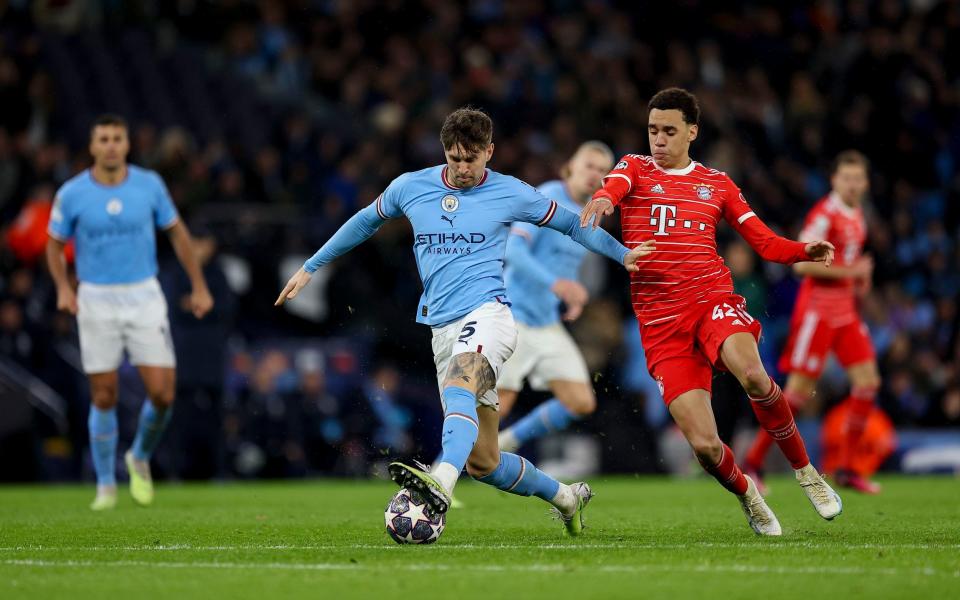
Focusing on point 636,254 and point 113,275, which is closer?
point 636,254

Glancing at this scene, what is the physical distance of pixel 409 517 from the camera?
7.35m

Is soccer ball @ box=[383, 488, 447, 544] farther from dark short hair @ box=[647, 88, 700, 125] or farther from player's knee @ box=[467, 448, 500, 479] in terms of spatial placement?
dark short hair @ box=[647, 88, 700, 125]

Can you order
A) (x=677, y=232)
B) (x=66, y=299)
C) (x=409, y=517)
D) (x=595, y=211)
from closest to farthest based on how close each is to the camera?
(x=409, y=517) → (x=595, y=211) → (x=677, y=232) → (x=66, y=299)

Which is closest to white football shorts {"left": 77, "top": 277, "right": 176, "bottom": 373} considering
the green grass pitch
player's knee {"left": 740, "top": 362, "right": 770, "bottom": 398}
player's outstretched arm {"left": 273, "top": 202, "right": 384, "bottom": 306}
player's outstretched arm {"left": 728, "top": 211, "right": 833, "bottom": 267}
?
the green grass pitch

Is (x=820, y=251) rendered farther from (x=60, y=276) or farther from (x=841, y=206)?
(x=60, y=276)

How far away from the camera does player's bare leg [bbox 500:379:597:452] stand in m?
12.0

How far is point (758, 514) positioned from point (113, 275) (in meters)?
5.70

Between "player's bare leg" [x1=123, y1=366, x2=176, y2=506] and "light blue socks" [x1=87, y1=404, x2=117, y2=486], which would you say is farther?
"light blue socks" [x1=87, y1=404, x2=117, y2=486]

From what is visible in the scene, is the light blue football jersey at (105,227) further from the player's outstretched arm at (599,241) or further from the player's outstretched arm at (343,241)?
the player's outstretched arm at (599,241)

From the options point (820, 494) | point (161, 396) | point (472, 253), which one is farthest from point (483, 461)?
point (161, 396)

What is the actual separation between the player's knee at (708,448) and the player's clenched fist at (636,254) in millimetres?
995

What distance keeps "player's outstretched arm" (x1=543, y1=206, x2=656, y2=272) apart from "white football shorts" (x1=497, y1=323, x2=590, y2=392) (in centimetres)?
378

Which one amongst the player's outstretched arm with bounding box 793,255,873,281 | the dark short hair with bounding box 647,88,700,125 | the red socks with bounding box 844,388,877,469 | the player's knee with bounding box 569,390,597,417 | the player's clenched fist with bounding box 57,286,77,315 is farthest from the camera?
the red socks with bounding box 844,388,877,469

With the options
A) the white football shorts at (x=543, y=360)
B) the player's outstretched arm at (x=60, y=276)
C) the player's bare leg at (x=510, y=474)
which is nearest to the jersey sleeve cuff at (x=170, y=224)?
the player's outstretched arm at (x=60, y=276)
